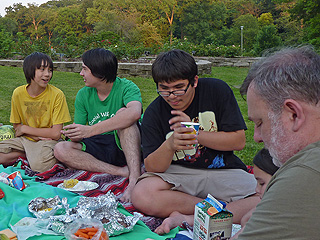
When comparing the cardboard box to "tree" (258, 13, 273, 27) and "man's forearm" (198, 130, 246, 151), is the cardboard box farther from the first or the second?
"tree" (258, 13, 273, 27)

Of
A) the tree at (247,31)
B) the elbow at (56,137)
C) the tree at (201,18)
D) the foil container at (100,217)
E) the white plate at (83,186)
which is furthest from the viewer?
the tree at (201,18)

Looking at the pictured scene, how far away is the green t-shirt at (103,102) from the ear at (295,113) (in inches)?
103

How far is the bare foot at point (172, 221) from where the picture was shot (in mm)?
2611

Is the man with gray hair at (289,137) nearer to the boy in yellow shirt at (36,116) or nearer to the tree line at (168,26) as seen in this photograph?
the boy in yellow shirt at (36,116)

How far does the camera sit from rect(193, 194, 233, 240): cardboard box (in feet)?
7.15

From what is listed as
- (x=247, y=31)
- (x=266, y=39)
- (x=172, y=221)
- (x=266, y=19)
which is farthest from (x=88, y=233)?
(x=266, y=19)

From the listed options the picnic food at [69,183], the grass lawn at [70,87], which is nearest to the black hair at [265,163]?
the picnic food at [69,183]

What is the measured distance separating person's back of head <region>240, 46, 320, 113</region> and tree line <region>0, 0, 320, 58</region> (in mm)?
11009

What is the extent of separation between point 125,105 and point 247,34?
30.1 m

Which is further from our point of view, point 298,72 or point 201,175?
point 201,175

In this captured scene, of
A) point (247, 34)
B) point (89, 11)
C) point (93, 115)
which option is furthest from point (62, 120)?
point (89, 11)

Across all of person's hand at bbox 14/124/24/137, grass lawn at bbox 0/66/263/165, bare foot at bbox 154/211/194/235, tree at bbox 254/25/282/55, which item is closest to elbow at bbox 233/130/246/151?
bare foot at bbox 154/211/194/235

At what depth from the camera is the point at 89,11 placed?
35.8 meters

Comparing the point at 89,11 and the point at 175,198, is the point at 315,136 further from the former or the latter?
Result: the point at 89,11
